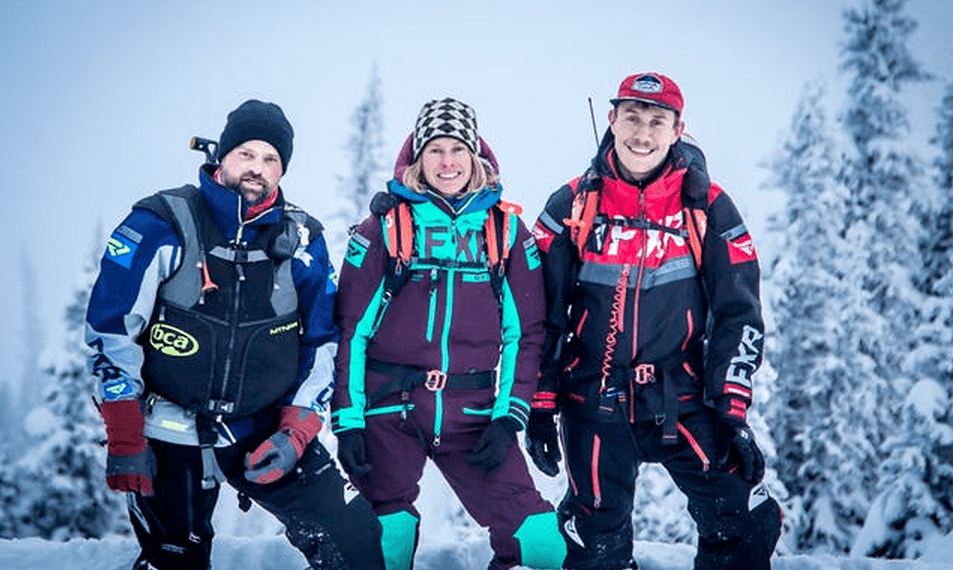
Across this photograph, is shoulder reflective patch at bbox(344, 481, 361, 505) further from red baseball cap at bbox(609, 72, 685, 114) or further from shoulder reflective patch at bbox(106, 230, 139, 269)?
red baseball cap at bbox(609, 72, 685, 114)

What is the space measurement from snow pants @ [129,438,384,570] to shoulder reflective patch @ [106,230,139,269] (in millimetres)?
1217

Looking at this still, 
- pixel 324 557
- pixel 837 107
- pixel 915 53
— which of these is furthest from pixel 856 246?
pixel 324 557

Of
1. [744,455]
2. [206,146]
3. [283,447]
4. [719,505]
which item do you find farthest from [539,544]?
[206,146]

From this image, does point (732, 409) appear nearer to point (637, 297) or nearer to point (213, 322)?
point (637, 297)

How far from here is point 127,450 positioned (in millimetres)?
4316

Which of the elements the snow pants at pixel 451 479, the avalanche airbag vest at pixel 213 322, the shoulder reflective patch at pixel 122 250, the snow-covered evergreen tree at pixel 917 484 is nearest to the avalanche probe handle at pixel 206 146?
the avalanche airbag vest at pixel 213 322

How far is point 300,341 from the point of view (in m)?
5.10

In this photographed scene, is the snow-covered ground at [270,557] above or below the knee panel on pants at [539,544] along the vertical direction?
below

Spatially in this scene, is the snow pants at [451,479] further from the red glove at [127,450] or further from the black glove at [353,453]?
the red glove at [127,450]

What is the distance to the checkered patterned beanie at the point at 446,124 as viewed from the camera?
5.32 meters

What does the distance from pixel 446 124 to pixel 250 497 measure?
305cm

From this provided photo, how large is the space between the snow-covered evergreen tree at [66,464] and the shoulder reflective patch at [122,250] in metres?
13.8

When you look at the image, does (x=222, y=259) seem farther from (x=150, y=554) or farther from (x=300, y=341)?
(x=150, y=554)

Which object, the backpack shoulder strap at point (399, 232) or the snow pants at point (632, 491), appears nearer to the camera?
the snow pants at point (632, 491)
